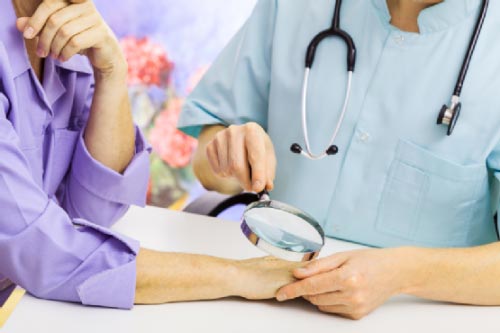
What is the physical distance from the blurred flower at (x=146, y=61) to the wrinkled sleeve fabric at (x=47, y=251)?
1.87m

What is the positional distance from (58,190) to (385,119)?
2.25 ft

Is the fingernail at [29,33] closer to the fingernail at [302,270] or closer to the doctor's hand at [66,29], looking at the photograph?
the doctor's hand at [66,29]

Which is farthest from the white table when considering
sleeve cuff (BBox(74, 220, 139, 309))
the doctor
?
the doctor

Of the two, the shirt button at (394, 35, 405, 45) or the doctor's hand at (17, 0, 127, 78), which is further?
the shirt button at (394, 35, 405, 45)

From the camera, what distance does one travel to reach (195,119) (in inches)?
63.6

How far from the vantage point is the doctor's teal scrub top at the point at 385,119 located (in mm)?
1396

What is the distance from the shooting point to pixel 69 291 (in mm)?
1044

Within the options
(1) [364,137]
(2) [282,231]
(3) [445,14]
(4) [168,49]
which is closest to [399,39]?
(3) [445,14]

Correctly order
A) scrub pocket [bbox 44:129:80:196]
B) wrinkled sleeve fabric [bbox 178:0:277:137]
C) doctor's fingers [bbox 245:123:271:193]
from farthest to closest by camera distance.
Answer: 1. wrinkled sleeve fabric [bbox 178:0:277:137]
2. scrub pocket [bbox 44:129:80:196]
3. doctor's fingers [bbox 245:123:271:193]

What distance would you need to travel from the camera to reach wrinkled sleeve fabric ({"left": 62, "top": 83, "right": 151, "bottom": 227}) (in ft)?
4.39

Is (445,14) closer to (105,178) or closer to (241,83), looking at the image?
(241,83)

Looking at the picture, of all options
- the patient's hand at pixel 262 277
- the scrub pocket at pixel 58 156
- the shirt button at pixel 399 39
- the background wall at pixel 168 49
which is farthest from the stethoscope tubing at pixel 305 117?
the background wall at pixel 168 49

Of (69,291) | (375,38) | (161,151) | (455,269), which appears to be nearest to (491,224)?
(455,269)

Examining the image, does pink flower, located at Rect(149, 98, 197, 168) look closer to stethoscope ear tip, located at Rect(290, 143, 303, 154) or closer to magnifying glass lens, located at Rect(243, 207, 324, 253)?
stethoscope ear tip, located at Rect(290, 143, 303, 154)
